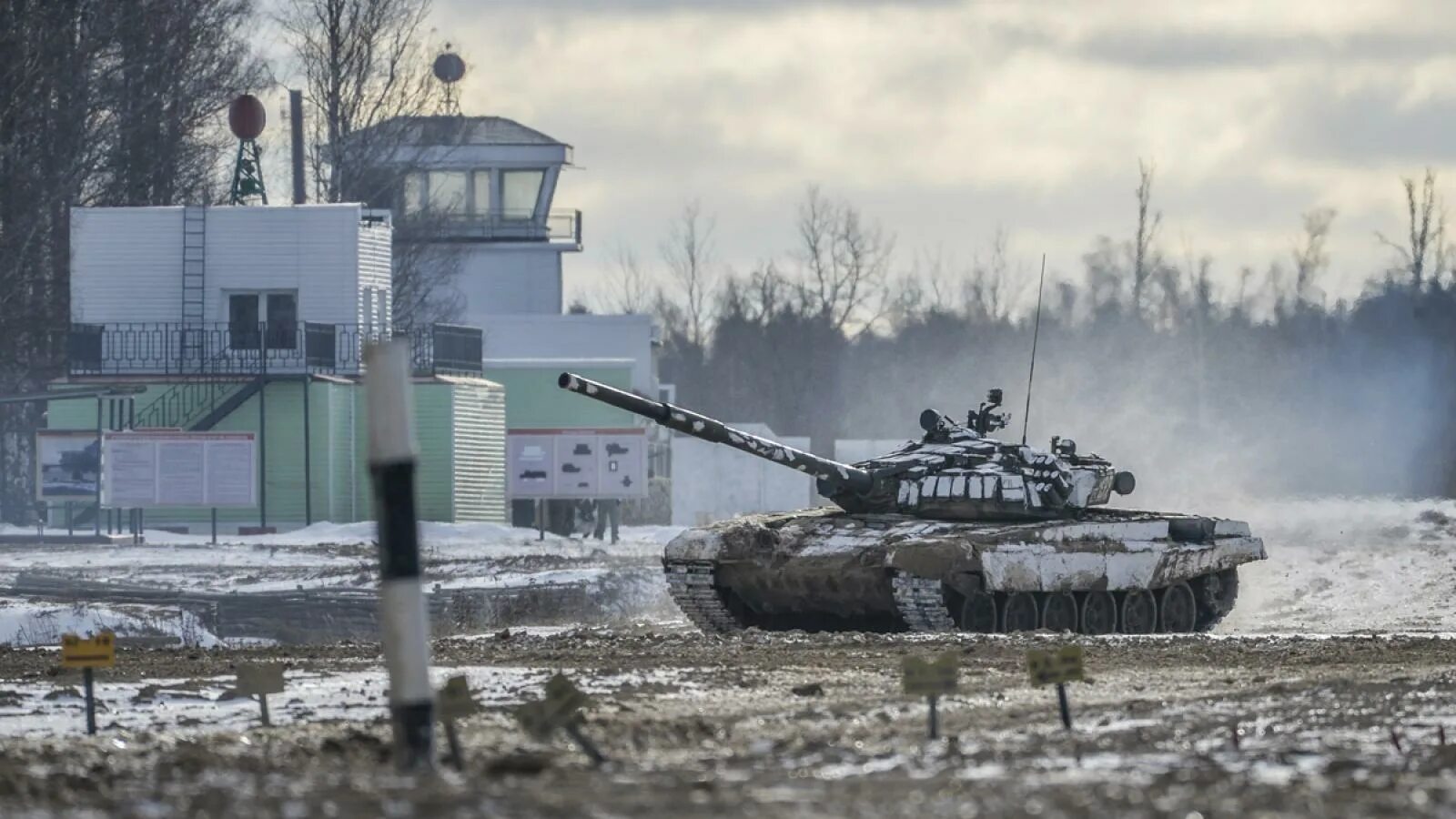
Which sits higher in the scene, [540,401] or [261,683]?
[540,401]

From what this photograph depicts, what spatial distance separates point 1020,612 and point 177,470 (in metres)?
18.3

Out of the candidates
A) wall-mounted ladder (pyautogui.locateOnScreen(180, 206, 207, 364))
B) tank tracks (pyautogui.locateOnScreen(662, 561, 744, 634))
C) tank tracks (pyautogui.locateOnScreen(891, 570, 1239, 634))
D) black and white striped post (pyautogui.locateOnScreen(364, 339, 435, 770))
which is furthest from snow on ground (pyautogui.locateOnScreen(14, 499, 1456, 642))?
black and white striped post (pyautogui.locateOnScreen(364, 339, 435, 770))

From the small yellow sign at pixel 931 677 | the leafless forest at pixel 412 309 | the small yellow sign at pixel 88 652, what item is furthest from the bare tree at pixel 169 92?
the small yellow sign at pixel 931 677

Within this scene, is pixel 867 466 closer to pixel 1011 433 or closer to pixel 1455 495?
pixel 1455 495

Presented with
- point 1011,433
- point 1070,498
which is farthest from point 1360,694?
point 1011,433

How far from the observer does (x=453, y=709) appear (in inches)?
369

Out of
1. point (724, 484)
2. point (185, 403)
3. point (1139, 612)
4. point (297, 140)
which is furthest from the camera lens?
point (297, 140)

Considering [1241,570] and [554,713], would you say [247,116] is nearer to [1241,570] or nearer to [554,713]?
[1241,570]

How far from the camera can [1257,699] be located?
1196cm

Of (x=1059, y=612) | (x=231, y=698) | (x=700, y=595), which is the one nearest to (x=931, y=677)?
(x=231, y=698)

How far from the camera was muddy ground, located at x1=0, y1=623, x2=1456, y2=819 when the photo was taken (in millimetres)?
7621

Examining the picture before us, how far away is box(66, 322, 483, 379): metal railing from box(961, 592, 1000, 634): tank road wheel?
73.9 ft

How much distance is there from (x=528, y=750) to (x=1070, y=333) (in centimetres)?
6491

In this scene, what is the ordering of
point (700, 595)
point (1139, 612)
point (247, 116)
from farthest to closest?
point (247, 116)
point (1139, 612)
point (700, 595)
